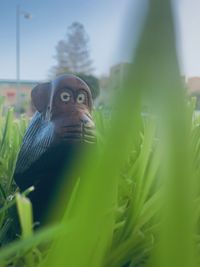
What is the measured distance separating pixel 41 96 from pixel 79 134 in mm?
75

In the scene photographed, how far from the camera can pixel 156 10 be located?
6cm

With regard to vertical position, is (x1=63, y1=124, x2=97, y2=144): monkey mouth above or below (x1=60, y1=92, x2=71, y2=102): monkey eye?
below

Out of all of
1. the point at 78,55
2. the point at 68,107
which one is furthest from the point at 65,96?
the point at 78,55

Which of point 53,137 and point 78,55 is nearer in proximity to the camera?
point 53,137

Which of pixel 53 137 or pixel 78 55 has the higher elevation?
pixel 78 55

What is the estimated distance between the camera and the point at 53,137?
32 cm

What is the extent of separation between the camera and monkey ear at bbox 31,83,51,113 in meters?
0.36

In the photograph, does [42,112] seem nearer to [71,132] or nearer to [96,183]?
[71,132]

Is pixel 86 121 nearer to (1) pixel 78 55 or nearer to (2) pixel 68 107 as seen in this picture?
(2) pixel 68 107

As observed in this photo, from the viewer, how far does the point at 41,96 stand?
37 cm

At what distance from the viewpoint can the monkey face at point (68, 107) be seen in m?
0.32

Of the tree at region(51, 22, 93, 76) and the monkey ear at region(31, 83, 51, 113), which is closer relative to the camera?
→ the tree at region(51, 22, 93, 76)

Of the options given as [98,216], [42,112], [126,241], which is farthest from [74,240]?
[42,112]

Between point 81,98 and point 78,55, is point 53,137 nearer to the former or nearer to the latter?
point 81,98
